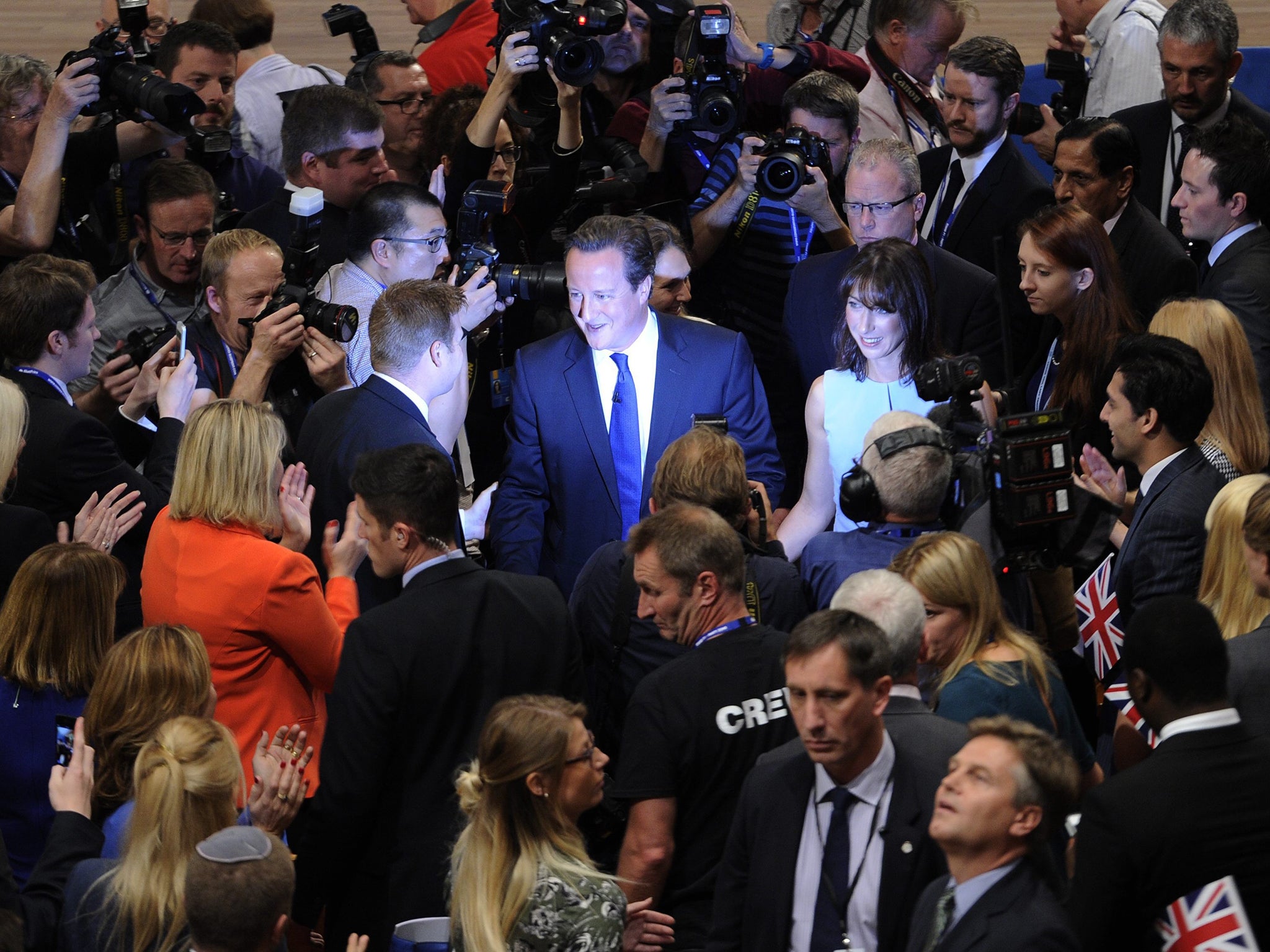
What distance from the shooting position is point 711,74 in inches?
196

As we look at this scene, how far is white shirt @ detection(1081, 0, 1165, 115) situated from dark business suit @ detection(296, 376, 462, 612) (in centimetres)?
381

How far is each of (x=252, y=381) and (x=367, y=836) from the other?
1495 millimetres

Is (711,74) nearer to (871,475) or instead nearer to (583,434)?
(583,434)

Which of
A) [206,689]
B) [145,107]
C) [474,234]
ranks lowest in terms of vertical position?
[206,689]

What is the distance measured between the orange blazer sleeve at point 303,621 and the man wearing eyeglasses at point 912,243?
181 cm

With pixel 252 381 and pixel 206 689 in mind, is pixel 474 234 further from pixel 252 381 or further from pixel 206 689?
pixel 206 689

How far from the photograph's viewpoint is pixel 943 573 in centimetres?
278

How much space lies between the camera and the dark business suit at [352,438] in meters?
3.53

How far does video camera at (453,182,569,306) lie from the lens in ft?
13.6

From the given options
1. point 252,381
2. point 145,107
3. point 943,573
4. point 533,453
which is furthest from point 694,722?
point 145,107

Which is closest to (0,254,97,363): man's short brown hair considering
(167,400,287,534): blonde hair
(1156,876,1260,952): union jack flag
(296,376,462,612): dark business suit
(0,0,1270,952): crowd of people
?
(0,0,1270,952): crowd of people

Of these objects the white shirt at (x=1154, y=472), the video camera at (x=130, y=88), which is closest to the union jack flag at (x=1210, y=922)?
the white shirt at (x=1154, y=472)

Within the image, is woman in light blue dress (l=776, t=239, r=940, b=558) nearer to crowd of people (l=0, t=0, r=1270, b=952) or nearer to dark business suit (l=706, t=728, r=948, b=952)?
crowd of people (l=0, t=0, r=1270, b=952)

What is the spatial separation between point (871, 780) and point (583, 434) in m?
1.76
